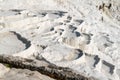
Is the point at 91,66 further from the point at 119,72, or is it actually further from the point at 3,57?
the point at 3,57

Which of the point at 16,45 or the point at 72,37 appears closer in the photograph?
the point at 16,45

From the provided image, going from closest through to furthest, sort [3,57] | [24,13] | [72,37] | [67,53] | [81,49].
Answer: [3,57] < [67,53] < [81,49] < [72,37] < [24,13]

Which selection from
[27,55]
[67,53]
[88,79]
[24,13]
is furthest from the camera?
[24,13]

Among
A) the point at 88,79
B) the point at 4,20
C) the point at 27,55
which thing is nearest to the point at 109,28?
the point at 4,20

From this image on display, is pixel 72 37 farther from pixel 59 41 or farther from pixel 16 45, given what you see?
pixel 16 45

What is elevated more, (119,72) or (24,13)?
(24,13)

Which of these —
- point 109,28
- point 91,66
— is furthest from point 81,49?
point 109,28
